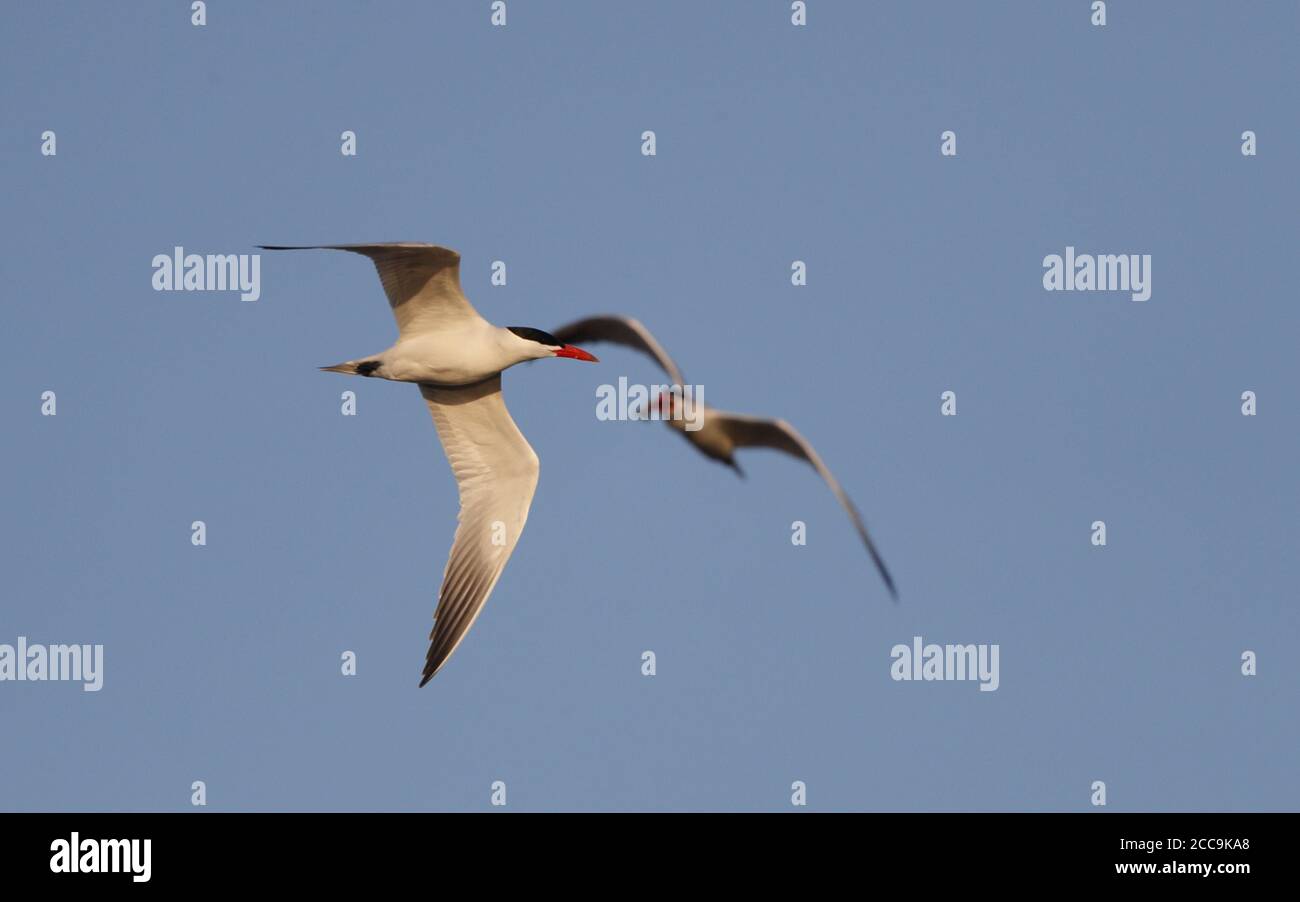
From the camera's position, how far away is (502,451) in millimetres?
14492

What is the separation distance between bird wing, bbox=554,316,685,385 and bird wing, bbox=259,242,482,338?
31.9 inches

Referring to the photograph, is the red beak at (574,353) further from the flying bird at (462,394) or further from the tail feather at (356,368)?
the tail feather at (356,368)

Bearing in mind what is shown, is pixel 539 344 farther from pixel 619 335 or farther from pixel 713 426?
pixel 713 426

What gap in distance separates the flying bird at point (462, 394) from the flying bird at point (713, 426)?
279mm

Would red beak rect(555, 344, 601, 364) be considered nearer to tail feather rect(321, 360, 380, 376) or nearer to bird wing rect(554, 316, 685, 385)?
bird wing rect(554, 316, 685, 385)

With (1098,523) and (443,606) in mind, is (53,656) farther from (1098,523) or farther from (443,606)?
(1098,523)

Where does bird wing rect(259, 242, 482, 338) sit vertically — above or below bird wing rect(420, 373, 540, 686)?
above

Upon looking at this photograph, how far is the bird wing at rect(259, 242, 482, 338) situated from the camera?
12.6 m

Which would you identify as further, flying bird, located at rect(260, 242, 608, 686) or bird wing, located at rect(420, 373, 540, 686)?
bird wing, located at rect(420, 373, 540, 686)

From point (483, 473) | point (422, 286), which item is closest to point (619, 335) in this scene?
point (422, 286)

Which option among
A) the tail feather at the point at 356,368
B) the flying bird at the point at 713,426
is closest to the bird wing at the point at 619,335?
A: the flying bird at the point at 713,426

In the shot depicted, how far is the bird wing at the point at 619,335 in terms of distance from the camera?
1231 centimetres

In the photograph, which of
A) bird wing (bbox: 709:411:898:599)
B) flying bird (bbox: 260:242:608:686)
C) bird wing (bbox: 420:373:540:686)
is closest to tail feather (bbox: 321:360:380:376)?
flying bird (bbox: 260:242:608:686)

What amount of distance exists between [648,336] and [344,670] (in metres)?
4.91
